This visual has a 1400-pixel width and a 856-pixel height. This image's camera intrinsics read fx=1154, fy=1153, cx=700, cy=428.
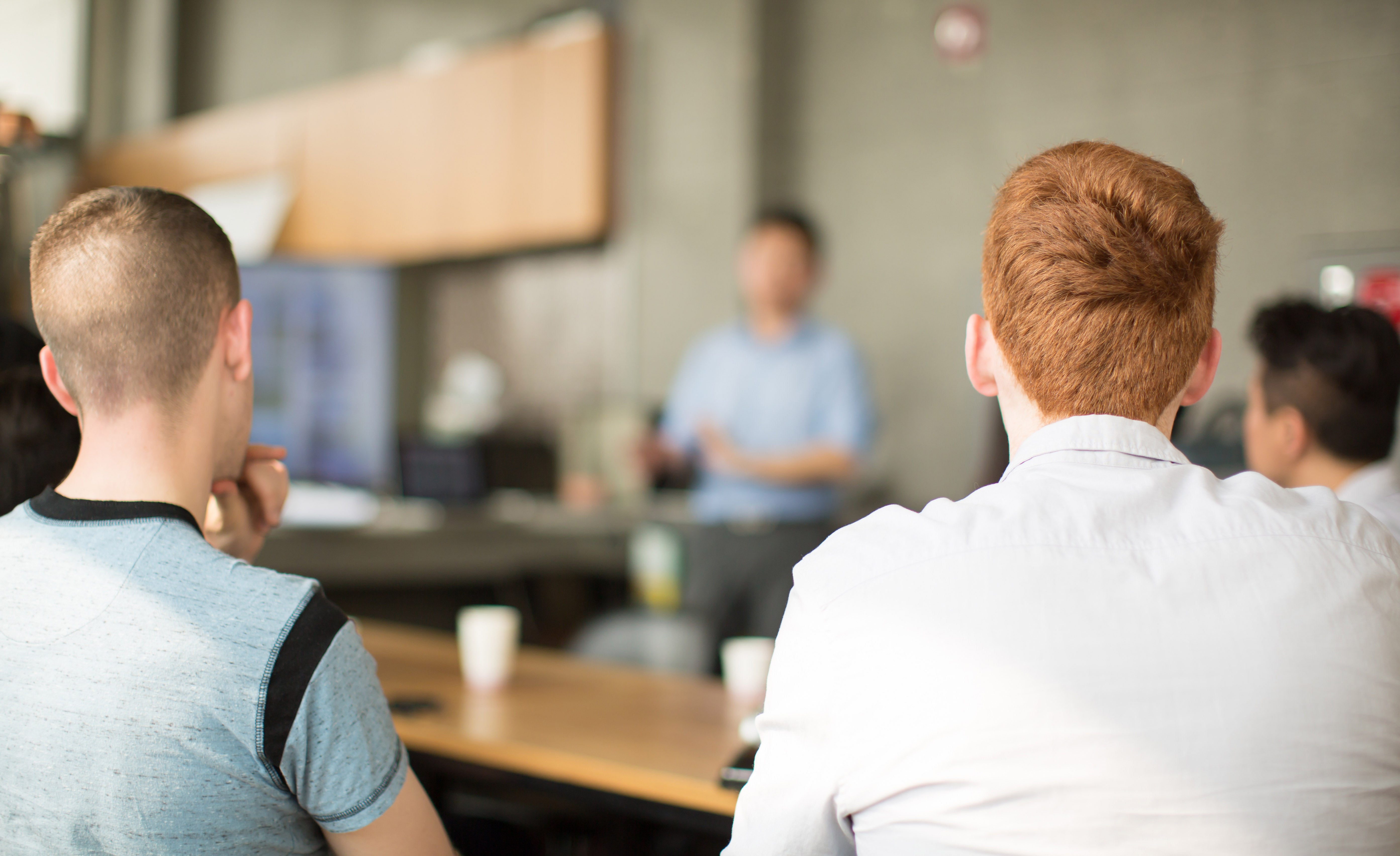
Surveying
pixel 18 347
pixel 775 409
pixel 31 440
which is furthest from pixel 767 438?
pixel 31 440

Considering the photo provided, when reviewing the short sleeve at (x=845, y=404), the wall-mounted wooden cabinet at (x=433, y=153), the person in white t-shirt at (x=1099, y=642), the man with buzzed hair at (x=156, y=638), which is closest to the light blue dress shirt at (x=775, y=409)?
the short sleeve at (x=845, y=404)

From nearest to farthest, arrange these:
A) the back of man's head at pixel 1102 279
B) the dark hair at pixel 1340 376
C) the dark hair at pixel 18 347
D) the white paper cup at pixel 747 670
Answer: the back of man's head at pixel 1102 279 < the dark hair at pixel 18 347 < the white paper cup at pixel 747 670 < the dark hair at pixel 1340 376

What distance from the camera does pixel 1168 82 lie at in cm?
385

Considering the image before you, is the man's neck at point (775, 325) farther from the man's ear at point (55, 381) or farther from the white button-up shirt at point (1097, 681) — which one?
the white button-up shirt at point (1097, 681)

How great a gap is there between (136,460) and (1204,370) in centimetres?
94

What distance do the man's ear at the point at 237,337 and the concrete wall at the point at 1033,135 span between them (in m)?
2.63

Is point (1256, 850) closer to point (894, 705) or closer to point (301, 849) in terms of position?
point (894, 705)

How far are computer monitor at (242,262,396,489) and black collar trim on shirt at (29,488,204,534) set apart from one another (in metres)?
4.03

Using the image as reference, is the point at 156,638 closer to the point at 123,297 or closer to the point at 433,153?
the point at 123,297

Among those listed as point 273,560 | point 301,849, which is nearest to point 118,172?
point 273,560

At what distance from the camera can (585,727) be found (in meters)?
1.54

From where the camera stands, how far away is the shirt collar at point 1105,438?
0.87 m

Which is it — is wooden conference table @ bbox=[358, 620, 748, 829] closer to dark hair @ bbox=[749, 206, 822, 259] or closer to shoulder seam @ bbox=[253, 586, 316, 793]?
shoulder seam @ bbox=[253, 586, 316, 793]

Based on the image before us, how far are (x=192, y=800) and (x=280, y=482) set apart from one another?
0.45 meters
